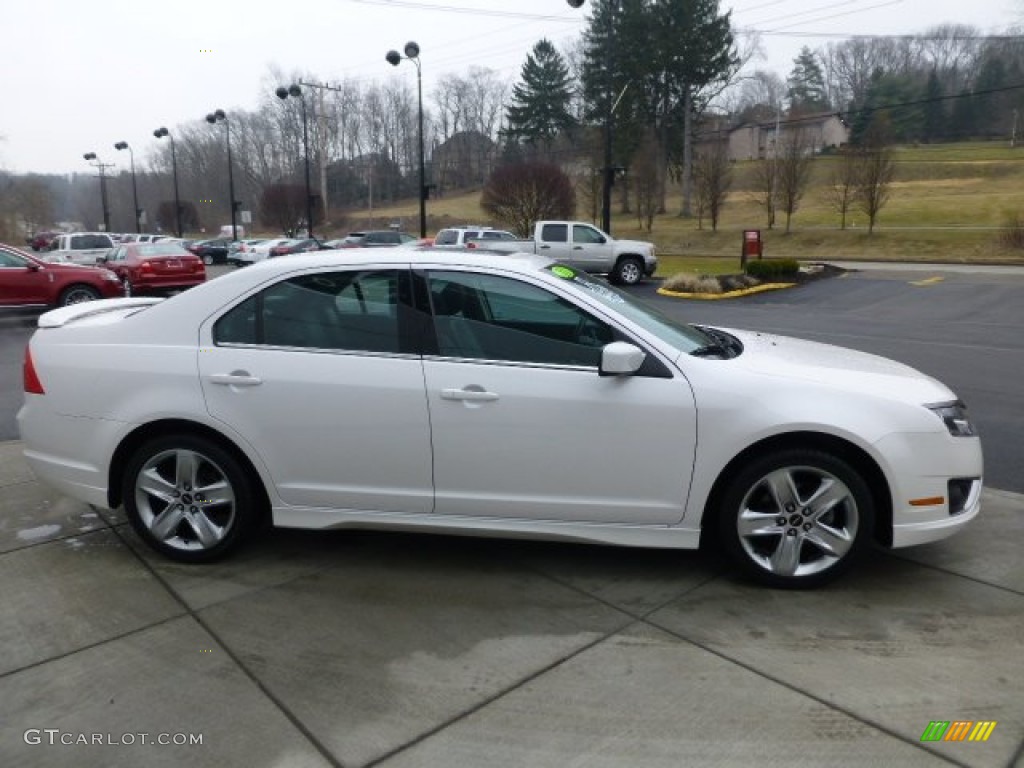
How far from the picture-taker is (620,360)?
351cm

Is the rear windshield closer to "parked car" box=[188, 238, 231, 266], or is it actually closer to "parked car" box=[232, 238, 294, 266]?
"parked car" box=[232, 238, 294, 266]

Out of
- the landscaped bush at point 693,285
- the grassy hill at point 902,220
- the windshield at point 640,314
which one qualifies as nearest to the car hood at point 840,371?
the windshield at point 640,314

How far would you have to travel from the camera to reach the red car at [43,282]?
14648mm

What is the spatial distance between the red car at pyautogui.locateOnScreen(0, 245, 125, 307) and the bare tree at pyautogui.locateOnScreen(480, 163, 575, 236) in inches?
882

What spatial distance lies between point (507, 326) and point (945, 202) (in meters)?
53.9

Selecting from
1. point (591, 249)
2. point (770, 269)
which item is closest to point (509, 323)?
point (770, 269)

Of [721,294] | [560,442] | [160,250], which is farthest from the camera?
[160,250]

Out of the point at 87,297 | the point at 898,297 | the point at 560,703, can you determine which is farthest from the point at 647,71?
the point at 560,703

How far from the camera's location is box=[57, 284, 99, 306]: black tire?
15.1 metres

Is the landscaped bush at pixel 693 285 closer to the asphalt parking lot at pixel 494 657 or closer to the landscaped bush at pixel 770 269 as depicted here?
the landscaped bush at pixel 770 269

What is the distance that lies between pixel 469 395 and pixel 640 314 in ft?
3.43

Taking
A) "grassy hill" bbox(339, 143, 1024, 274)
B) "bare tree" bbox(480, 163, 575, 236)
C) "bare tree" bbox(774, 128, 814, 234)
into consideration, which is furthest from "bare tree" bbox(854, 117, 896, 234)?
"bare tree" bbox(480, 163, 575, 236)

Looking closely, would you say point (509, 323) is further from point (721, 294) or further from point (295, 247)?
point (295, 247)

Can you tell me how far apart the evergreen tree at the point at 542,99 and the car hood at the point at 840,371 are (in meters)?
88.5
